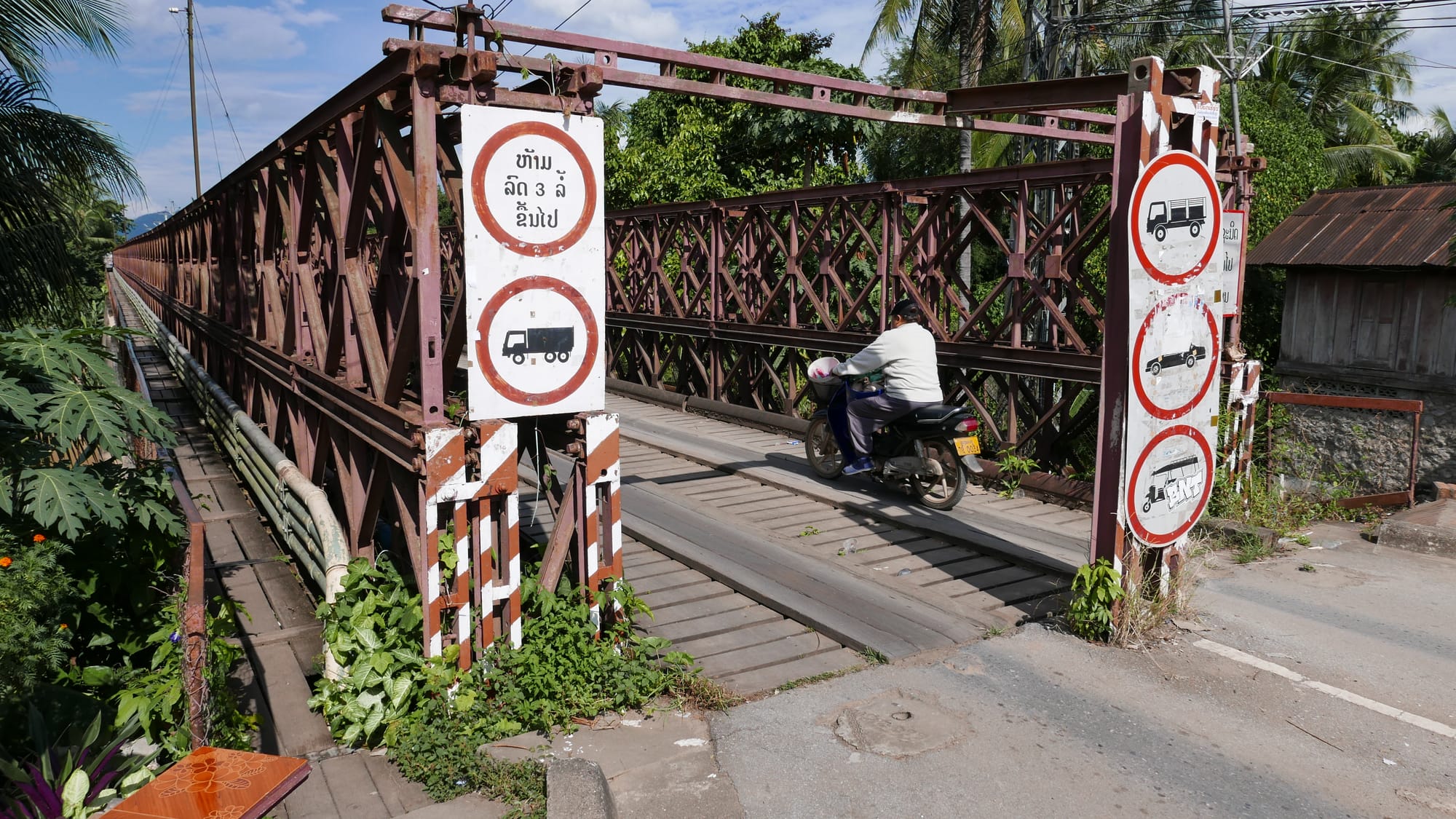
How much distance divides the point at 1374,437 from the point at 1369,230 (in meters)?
2.82

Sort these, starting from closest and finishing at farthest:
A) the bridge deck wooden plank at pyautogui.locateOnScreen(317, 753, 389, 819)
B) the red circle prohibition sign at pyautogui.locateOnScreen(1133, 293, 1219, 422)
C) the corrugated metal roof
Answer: the bridge deck wooden plank at pyautogui.locateOnScreen(317, 753, 389, 819), the red circle prohibition sign at pyautogui.locateOnScreen(1133, 293, 1219, 422), the corrugated metal roof

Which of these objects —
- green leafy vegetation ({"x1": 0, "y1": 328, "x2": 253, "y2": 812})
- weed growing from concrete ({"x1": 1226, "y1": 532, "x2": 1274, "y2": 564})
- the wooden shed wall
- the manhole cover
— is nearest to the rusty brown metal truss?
weed growing from concrete ({"x1": 1226, "y1": 532, "x2": 1274, "y2": 564})

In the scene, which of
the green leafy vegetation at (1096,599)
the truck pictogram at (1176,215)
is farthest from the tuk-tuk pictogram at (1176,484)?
the truck pictogram at (1176,215)

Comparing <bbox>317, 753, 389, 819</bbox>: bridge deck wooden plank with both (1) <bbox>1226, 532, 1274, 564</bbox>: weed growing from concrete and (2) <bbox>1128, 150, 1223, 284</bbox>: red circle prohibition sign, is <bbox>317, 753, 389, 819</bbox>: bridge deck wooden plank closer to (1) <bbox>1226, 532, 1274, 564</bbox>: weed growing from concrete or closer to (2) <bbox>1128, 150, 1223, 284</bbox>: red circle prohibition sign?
(2) <bbox>1128, 150, 1223, 284</bbox>: red circle prohibition sign

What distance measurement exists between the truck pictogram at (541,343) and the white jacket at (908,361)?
4223 mm

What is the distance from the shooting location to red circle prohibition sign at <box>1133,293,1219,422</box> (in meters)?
5.44

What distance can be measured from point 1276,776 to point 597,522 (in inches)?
128

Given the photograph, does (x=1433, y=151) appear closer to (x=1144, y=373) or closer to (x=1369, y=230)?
(x=1369, y=230)

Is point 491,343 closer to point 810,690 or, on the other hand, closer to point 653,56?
point 810,690

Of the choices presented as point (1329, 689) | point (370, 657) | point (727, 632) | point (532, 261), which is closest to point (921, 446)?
point (727, 632)

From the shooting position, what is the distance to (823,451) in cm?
997

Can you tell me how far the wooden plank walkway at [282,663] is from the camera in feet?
13.4

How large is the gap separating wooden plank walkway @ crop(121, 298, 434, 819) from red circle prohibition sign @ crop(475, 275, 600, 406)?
173 cm

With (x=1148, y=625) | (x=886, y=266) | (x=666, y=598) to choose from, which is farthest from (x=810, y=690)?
(x=886, y=266)
